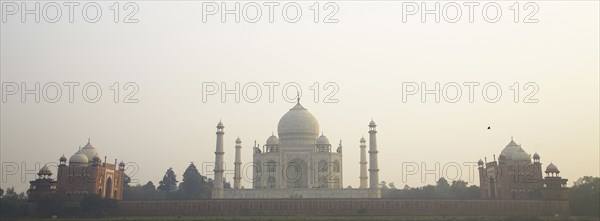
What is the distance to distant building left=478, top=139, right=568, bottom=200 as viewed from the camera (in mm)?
47219

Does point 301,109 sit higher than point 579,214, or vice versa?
point 301,109

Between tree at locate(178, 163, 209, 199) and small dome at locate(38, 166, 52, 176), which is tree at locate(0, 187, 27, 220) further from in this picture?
tree at locate(178, 163, 209, 199)

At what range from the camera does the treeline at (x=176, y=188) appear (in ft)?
218

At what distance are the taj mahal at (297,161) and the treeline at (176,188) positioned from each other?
1198cm

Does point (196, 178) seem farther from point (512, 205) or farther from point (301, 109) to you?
point (512, 205)

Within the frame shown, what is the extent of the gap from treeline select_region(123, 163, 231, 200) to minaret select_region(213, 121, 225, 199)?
514 inches

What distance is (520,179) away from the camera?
164 ft

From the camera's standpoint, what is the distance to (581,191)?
52.3 meters

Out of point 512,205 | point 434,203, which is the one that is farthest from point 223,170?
point 512,205

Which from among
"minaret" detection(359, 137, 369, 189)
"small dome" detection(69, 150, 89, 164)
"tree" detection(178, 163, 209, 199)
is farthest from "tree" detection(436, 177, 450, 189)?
"small dome" detection(69, 150, 89, 164)

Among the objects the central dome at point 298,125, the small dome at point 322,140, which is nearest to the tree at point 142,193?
the central dome at point 298,125

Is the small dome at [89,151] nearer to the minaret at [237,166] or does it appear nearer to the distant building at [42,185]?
the distant building at [42,185]

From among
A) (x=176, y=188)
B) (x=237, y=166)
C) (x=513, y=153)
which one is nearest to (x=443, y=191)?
(x=513, y=153)

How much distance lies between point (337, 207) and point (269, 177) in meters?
10.9
